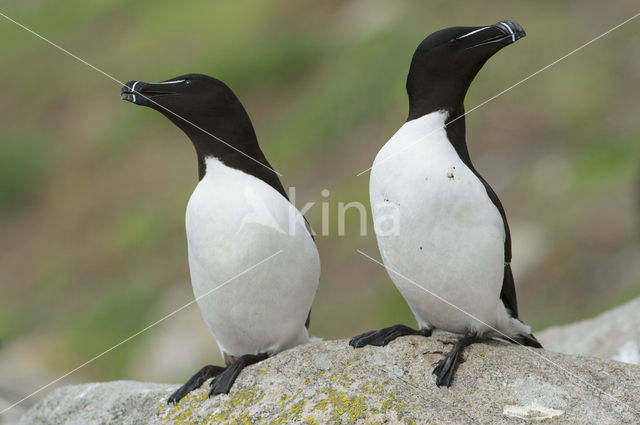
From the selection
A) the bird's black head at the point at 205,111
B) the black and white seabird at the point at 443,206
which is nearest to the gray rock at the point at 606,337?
the black and white seabird at the point at 443,206

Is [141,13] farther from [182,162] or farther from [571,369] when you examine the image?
[571,369]

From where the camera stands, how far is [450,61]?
5.14 m

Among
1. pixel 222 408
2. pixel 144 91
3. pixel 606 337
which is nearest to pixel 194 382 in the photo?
pixel 222 408

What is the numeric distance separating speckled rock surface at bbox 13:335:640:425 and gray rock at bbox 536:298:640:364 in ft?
5.30

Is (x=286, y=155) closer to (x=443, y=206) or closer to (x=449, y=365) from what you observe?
(x=443, y=206)

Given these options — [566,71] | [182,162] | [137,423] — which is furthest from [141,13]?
[137,423]

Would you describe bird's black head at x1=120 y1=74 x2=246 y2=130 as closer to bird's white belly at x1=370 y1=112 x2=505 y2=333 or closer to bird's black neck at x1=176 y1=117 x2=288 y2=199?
bird's black neck at x1=176 y1=117 x2=288 y2=199

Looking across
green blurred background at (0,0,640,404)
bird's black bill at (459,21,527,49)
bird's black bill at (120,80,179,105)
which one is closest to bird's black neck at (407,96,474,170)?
bird's black bill at (459,21,527,49)

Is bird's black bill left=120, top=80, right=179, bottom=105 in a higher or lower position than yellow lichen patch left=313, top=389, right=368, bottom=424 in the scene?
higher

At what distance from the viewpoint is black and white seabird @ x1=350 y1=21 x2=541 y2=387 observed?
497 cm

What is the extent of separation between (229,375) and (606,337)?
3.61 meters

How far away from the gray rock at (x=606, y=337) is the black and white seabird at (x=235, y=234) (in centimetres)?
278

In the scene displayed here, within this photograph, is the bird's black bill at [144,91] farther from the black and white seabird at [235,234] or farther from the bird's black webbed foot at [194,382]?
the bird's black webbed foot at [194,382]

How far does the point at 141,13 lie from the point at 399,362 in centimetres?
2399
